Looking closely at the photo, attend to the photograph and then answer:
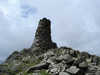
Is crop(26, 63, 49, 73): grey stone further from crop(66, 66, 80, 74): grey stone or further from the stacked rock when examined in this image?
the stacked rock

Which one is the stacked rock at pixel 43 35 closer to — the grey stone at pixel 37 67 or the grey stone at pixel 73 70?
the grey stone at pixel 37 67

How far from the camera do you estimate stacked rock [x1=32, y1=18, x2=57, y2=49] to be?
137 ft

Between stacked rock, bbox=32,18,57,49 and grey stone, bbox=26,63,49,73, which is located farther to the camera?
stacked rock, bbox=32,18,57,49

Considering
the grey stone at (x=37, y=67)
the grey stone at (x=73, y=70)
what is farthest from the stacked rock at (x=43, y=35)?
the grey stone at (x=73, y=70)

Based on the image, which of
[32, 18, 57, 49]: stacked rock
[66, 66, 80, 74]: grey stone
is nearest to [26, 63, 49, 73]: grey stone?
[66, 66, 80, 74]: grey stone

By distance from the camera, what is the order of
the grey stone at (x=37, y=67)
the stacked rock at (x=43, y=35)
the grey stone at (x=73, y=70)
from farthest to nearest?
the stacked rock at (x=43, y=35) → the grey stone at (x=37, y=67) → the grey stone at (x=73, y=70)

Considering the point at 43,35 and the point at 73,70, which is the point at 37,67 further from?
the point at 43,35

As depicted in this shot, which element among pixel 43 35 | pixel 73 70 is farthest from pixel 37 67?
pixel 43 35

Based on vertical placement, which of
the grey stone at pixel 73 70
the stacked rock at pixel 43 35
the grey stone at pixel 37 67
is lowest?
the grey stone at pixel 73 70

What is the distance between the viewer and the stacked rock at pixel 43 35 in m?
41.7

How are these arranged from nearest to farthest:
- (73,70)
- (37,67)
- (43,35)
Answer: (73,70), (37,67), (43,35)

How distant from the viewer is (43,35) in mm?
42438

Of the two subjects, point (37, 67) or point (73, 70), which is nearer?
point (73, 70)

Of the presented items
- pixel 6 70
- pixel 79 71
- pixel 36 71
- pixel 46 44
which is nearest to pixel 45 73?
pixel 36 71
